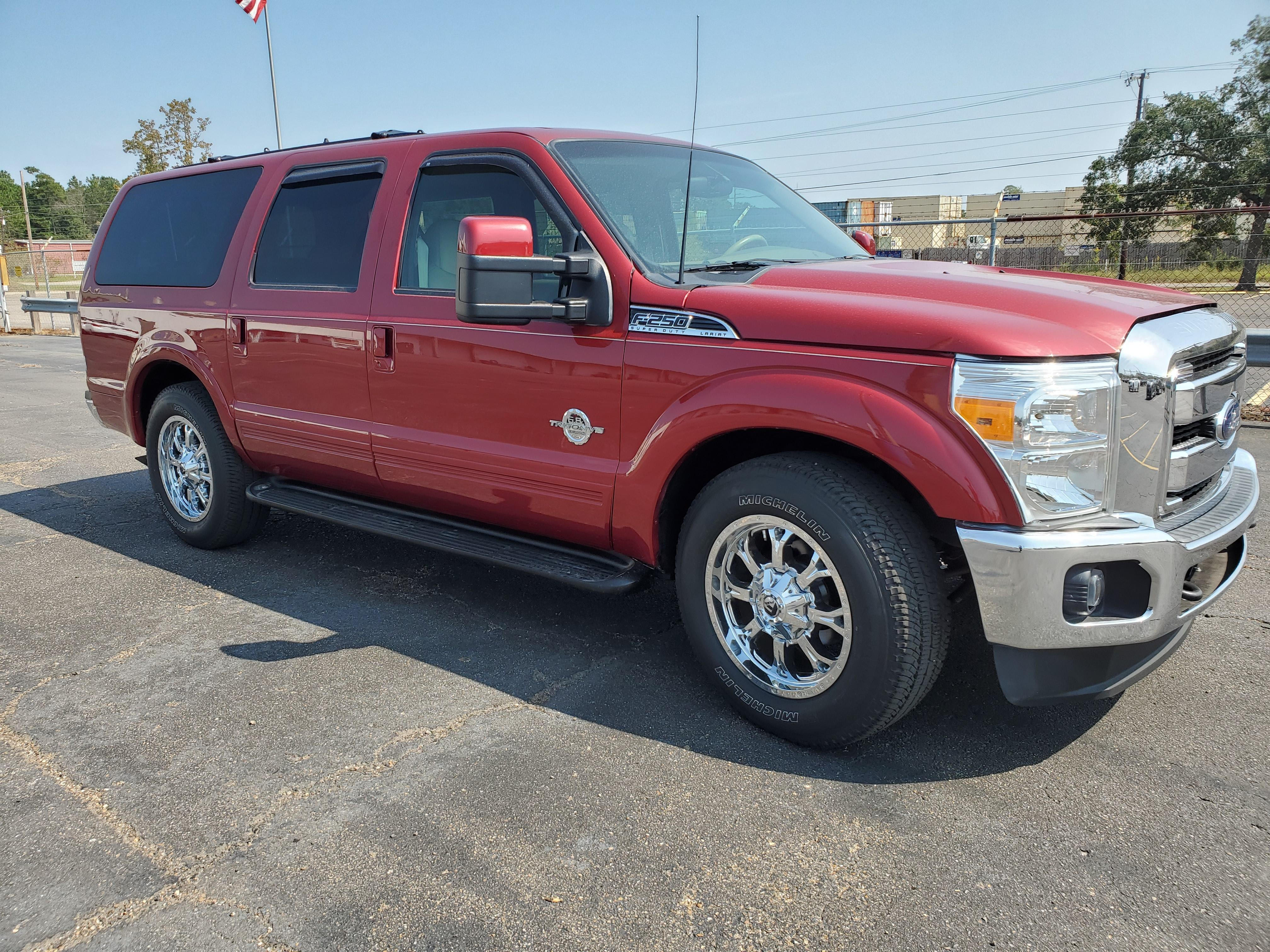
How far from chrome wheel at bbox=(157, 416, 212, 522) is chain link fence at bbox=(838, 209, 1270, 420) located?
6896 millimetres

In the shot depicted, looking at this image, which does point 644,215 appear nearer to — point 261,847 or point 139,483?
point 261,847

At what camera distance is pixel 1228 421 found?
2975 mm

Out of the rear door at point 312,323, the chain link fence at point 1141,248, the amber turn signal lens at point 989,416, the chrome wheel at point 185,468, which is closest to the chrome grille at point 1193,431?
the amber turn signal lens at point 989,416

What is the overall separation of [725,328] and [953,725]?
1.46 m

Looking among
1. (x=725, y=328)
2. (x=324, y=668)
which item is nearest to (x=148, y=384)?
(x=324, y=668)

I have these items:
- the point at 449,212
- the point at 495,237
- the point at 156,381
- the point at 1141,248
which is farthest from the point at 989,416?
the point at 1141,248

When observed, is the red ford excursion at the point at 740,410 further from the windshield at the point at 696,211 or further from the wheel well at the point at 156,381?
the wheel well at the point at 156,381

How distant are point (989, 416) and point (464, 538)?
2109 millimetres

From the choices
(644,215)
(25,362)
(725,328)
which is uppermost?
(644,215)

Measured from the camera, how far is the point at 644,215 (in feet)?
11.4

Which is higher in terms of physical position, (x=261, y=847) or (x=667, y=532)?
(x=667, y=532)

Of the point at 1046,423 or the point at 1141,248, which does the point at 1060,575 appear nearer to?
the point at 1046,423

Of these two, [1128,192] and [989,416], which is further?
[1128,192]

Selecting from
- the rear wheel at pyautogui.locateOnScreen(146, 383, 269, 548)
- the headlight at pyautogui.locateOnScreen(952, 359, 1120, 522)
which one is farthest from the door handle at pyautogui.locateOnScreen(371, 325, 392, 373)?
the headlight at pyautogui.locateOnScreen(952, 359, 1120, 522)
